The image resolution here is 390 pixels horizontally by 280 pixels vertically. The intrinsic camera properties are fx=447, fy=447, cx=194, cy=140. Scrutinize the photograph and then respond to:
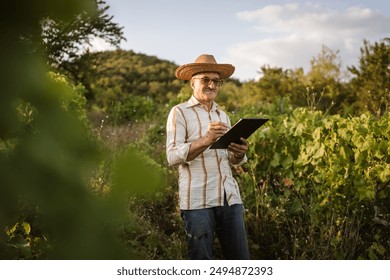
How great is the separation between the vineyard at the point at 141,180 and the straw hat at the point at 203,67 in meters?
0.69

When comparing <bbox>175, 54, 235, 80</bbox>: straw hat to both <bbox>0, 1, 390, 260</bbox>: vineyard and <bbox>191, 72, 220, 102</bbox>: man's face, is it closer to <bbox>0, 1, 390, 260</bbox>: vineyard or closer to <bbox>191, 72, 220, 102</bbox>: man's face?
<bbox>191, 72, 220, 102</bbox>: man's face

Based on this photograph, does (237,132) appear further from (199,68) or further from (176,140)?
(199,68)

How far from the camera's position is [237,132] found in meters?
2.45

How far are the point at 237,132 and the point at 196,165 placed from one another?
1.11 ft

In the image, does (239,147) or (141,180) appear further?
(239,147)

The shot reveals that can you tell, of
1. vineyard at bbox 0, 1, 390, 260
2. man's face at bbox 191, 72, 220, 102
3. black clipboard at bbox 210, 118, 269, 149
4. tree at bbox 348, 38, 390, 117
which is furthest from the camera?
tree at bbox 348, 38, 390, 117

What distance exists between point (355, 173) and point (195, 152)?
71.5 inches

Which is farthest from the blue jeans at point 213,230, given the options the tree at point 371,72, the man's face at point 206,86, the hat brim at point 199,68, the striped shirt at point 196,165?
the tree at point 371,72

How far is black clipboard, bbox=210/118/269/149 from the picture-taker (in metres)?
A: 2.36

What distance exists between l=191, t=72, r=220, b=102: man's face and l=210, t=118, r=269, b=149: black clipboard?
14.1 inches

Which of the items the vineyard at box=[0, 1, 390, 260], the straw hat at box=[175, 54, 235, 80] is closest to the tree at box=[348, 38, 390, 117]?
the vineyard at box=[0, 1, 390, 260]

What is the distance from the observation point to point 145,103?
48.4 feet

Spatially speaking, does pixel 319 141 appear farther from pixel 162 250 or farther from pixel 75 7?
pixel 75 7

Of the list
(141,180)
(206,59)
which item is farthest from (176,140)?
(141,180)
